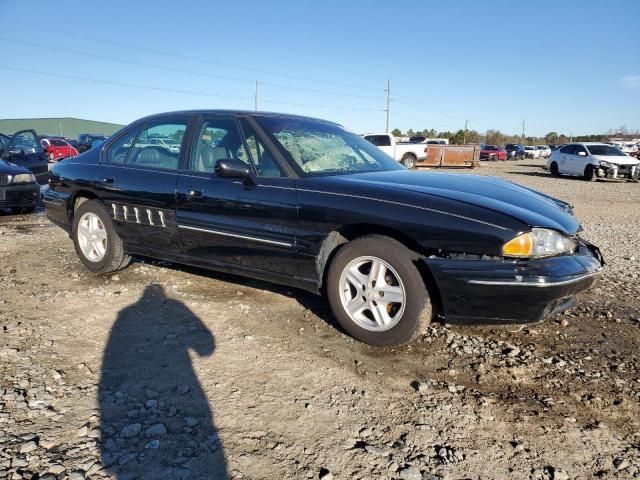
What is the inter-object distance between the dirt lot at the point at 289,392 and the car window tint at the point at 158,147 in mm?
1118

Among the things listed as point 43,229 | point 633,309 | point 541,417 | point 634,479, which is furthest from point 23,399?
point 43,229

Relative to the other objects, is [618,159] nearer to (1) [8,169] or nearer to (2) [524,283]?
(2) [524,283]

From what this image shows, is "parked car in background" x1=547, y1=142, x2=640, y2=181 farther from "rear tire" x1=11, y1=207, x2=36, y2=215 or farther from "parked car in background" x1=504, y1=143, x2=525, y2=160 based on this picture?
"parked car in background" x1=504, y1=143, x2=525, y2=160

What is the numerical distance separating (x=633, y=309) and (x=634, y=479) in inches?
92.3

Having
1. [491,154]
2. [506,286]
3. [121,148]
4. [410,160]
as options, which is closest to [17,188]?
[121,148]

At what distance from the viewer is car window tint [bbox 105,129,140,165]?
176 inches

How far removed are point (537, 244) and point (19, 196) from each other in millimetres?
8025

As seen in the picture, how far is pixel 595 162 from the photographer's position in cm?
1823

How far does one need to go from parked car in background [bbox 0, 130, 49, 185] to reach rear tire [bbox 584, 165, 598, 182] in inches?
727

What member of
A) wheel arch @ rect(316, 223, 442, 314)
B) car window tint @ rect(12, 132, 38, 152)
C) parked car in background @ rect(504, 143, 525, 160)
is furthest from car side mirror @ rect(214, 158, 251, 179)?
parked car in background @ rect(504, 143, 525, 160)

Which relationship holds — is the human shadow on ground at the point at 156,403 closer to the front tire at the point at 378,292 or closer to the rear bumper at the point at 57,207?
the front tire at the point at 378,292

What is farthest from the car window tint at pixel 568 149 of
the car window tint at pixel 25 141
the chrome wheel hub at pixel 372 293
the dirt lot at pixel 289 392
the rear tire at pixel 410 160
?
the chrome wheel hub at pixel 372 293

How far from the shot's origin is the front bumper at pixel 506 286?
2.64m

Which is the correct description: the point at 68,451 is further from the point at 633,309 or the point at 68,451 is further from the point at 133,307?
the point at 633,309
